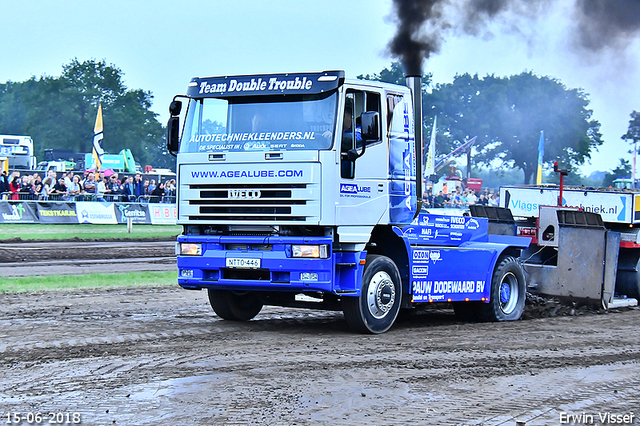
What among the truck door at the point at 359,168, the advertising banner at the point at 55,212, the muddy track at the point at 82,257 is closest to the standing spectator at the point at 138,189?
the advertising banner at the point at 55,212

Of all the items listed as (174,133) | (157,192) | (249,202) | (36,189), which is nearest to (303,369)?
(249,202)

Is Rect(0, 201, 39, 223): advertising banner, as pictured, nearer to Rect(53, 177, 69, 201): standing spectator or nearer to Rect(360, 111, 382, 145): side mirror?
Rect(53, 177, 69, 201): standing spectator

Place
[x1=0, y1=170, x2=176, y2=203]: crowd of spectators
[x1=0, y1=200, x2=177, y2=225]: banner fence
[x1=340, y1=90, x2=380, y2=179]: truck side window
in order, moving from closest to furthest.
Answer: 1. [x1=340, y1=90, x2=380, y2=179]: truck side window
2. [x1=0, y1=170, x2=176, y2=203]: crowd of spectators
3. [x1=0, y1=200, x2=177, y2=225]: banner fence

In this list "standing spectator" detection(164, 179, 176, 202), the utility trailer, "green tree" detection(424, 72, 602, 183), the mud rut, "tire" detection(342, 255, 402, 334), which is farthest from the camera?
"green tree" detection(424, 72, 602, 183)

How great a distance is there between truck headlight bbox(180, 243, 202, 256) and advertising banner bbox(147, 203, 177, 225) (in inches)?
916

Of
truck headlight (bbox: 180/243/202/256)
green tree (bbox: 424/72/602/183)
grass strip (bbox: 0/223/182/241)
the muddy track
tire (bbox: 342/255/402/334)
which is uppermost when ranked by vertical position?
green tree (bbox: 424/72/602/183)

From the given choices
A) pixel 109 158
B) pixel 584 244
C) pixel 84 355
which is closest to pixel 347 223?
pixel 84 355

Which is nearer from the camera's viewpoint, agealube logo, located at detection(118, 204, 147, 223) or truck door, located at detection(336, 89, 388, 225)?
truck door, located at detection(336, 89, 388, 225)

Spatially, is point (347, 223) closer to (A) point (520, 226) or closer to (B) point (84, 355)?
(B) point (84, 355)

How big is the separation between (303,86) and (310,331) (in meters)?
3.04

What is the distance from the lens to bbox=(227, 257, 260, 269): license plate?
991 centimetres

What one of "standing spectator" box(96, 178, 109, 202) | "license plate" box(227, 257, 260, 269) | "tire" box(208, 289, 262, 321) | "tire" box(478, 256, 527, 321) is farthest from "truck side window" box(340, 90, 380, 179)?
"standing spectator" box(96, 178, 109, 202)

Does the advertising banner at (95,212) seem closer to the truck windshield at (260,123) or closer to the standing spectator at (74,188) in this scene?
the standing spectator at (74,188)

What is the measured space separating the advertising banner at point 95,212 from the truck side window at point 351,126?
22639mm
